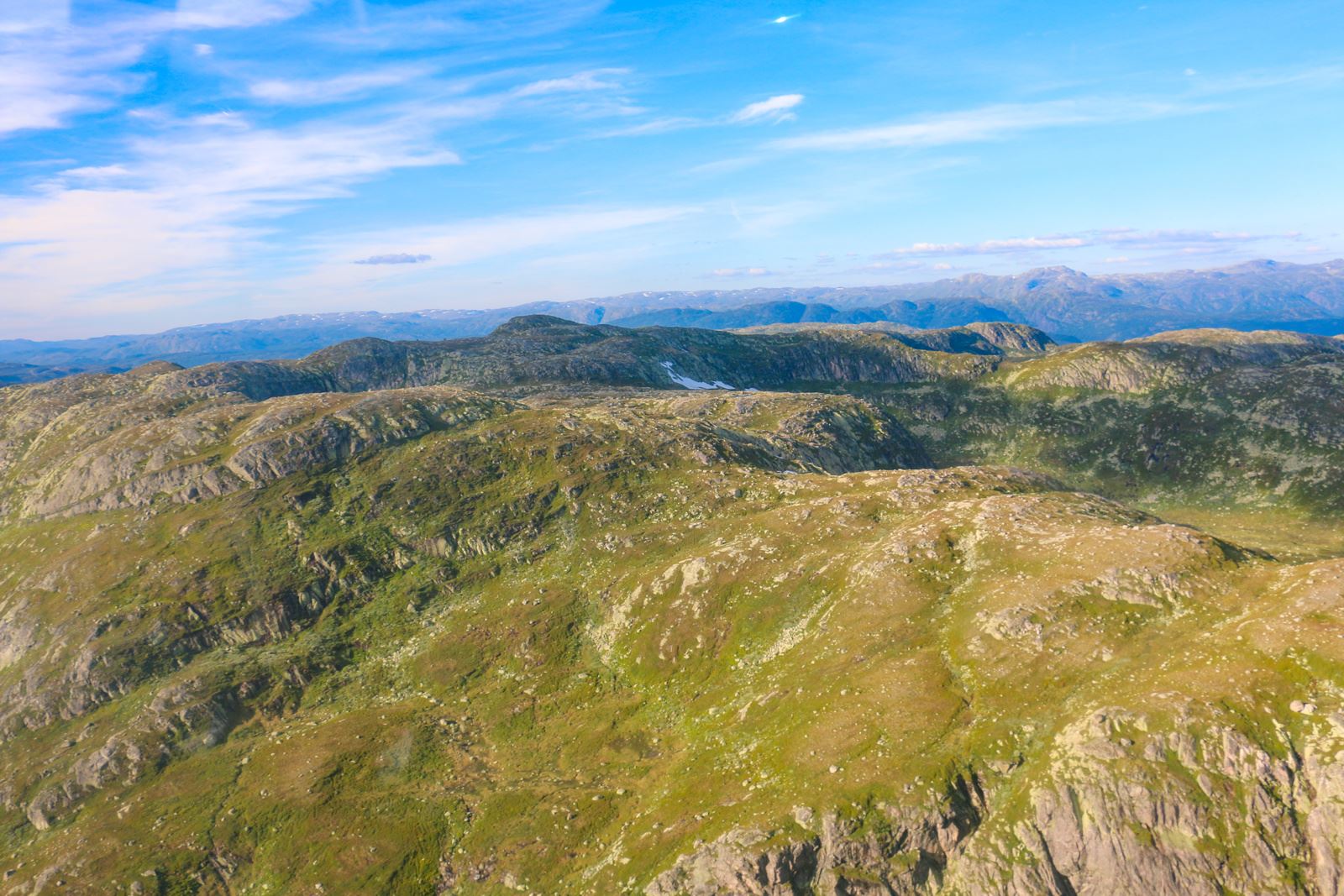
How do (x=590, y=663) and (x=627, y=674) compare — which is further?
(x=590, y=663)

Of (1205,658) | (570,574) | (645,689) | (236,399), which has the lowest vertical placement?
(645,689)

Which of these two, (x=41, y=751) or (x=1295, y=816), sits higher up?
(x=1295, y=816)

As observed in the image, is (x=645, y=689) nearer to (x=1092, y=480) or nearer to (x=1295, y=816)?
(x=1295, y=816)

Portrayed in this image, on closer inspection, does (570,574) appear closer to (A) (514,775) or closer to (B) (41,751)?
(A) (514,775)

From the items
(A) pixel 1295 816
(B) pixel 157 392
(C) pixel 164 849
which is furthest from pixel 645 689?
(B) pixel 157 392

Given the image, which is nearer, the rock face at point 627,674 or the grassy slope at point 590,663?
the rock face at point 627,674

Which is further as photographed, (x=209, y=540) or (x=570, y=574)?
(x=209, y=540)

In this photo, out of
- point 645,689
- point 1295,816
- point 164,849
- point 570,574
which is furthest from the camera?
point 570,574

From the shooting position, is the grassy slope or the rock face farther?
the grassy slope

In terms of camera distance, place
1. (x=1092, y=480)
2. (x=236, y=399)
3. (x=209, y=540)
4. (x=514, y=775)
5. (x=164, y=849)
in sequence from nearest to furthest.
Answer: (x=164, y=849) < (x=514, y=775) < (x=209, y=540) < (x=236, y=399) < (x=1092, y=480)
